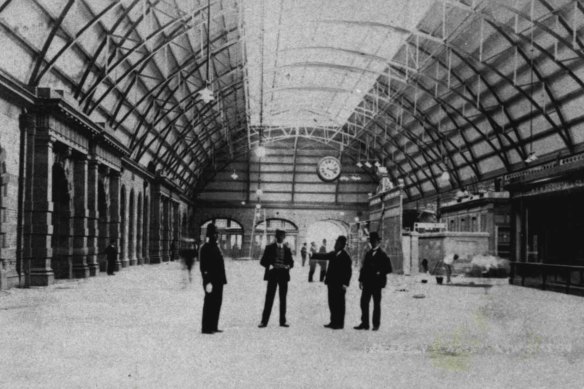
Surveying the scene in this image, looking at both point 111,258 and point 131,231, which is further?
point 131,231

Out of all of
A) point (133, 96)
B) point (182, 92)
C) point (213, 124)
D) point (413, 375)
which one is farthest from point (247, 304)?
point (213, 124)

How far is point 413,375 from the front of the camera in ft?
19.6

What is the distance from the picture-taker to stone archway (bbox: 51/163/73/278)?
19.7m

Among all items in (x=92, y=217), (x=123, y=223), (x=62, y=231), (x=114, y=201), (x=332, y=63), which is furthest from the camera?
(x=332, y=63)

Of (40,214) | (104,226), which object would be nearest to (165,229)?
(104,226)

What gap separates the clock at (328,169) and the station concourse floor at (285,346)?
2721cm

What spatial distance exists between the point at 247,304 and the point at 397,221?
914cm

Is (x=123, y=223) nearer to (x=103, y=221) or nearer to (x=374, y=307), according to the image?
(x=103, y=221)

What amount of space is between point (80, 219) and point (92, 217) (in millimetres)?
958

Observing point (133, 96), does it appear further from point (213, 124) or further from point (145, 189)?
point (213, 124)

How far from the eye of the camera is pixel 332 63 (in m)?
31.6

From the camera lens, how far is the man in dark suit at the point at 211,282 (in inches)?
340

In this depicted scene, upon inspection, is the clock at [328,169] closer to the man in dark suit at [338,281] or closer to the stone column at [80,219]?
the stone column at [80,219]

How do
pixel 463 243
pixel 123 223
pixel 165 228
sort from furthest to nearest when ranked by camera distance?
1. pixel 165 228
2. pixel 123 223
3. pixel 463 243
